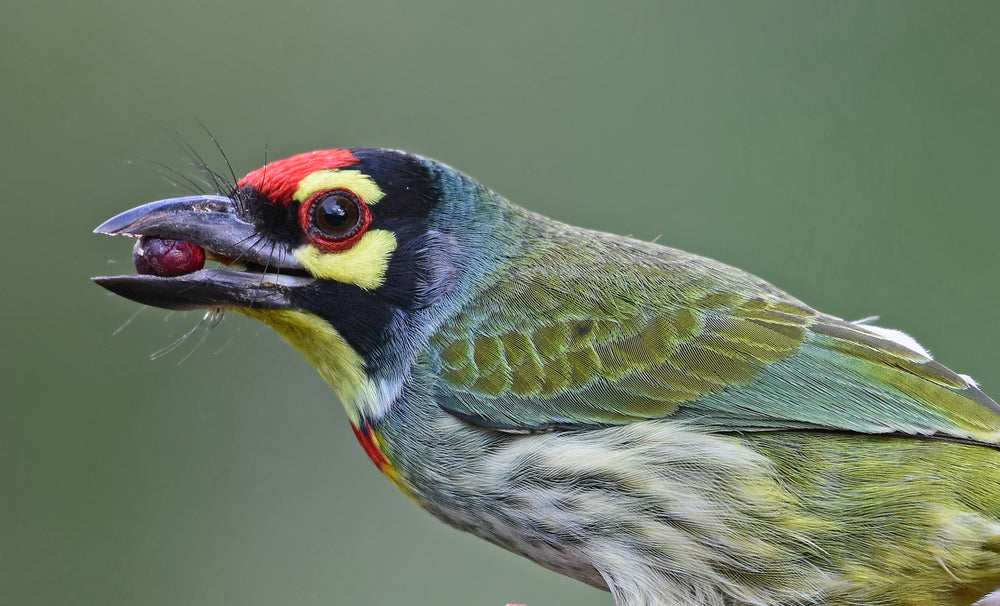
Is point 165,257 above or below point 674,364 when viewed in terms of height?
below

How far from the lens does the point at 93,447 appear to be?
6.65 meters

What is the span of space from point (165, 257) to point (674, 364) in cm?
170

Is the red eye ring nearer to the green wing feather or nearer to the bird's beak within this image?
the bird's beak

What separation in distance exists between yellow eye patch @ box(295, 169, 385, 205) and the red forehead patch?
0.02 meters

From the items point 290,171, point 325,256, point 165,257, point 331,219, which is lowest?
point 165,257

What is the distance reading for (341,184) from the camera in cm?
350

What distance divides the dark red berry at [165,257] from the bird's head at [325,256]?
3cm

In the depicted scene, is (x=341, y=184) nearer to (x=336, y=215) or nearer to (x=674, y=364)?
(x=336, y=215)

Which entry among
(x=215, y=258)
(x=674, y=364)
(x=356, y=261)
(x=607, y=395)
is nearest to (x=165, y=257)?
(x=215, y=258)

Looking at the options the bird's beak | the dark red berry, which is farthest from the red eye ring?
the dark red berry

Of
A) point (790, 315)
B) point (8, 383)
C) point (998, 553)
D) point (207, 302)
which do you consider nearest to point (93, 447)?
point (8, 383)

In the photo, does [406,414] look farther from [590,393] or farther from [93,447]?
[93,447]

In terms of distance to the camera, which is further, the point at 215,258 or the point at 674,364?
the point at 215,258

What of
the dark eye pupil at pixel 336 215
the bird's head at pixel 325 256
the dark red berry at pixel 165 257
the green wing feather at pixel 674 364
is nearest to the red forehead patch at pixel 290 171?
the bird's head at pixel 325 256
